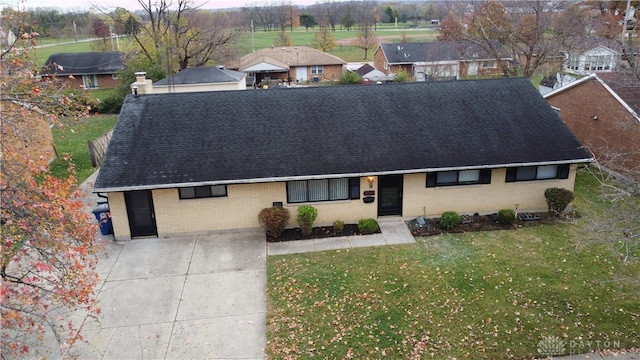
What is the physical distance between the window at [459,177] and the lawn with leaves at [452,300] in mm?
2116

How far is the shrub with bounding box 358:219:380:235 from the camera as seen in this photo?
1517cm

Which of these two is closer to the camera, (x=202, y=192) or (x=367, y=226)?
(x=202, y=192)

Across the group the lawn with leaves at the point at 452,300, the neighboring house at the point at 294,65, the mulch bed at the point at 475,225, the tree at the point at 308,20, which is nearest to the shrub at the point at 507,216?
the mulch bed at the point at 475,225

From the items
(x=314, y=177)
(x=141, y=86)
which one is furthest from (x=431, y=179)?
(x=141, y=86)

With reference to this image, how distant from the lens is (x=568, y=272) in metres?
12.6

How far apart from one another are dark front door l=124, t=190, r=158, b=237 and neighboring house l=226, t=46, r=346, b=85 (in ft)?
129

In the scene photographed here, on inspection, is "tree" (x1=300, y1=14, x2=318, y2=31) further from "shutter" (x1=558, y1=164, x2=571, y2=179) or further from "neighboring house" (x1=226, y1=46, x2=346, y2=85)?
"shutter" (x1=558, y1=164, x2=571, y2=179)

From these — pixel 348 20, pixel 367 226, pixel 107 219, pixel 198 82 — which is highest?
pixel 348 20

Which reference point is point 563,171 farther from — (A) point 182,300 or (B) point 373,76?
(B) point 373,76

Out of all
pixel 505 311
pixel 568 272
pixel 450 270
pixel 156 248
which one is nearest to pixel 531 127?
pixel 568 272

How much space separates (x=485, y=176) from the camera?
16.0 m

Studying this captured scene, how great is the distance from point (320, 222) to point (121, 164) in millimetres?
6769

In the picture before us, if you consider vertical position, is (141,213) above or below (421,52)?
below

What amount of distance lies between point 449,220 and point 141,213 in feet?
33.3
